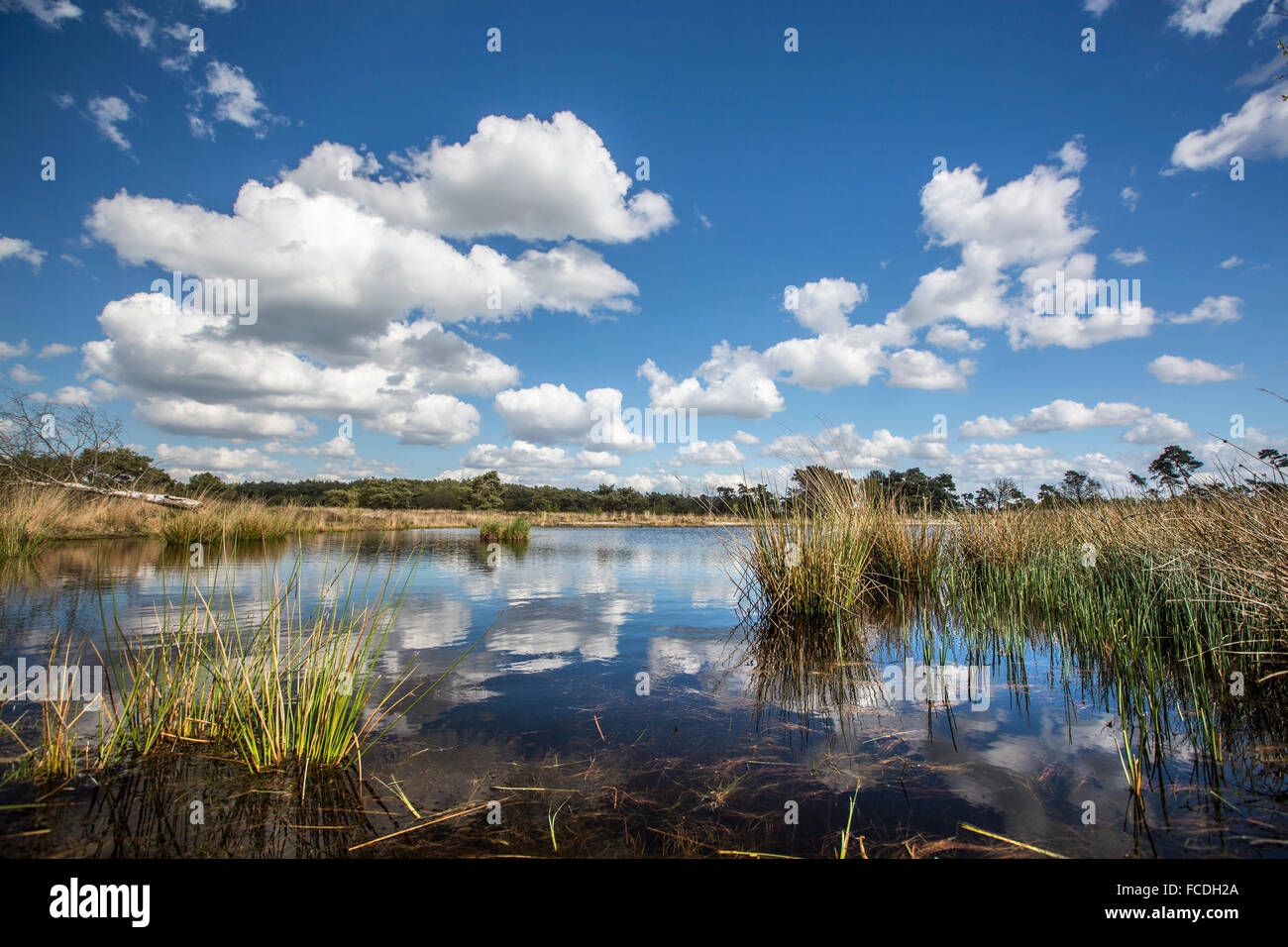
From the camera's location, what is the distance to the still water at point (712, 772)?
2.06 m

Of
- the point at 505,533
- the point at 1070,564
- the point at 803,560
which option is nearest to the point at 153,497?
the point at 505,533

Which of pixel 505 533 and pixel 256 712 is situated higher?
pixel 256 712

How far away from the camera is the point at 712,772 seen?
2.67 meters

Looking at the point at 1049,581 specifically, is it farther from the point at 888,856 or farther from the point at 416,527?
the point at 416,527

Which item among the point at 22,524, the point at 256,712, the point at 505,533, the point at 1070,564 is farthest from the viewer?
the point at 505,533

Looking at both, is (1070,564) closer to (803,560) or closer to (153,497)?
(803,560)

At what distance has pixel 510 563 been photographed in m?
12.7

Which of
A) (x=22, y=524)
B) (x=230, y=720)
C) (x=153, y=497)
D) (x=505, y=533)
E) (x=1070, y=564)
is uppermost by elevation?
(x=153, y=497)

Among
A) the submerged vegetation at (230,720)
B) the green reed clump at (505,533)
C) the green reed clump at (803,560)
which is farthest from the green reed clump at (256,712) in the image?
the green reed clump at (505,533)

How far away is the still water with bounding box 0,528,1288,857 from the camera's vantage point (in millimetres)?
2062

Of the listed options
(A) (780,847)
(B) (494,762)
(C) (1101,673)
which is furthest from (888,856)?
(C) (1101,673)

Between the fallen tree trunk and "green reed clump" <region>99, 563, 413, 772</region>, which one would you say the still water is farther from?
the fallen tree trunk

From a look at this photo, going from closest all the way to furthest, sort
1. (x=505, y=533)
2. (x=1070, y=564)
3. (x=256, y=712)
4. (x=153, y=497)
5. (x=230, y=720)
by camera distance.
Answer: (x=256, y=712)
(x=230, y=720)
(x=1070, y=564)
(x=153, y=497)
(x=505, y=533)
